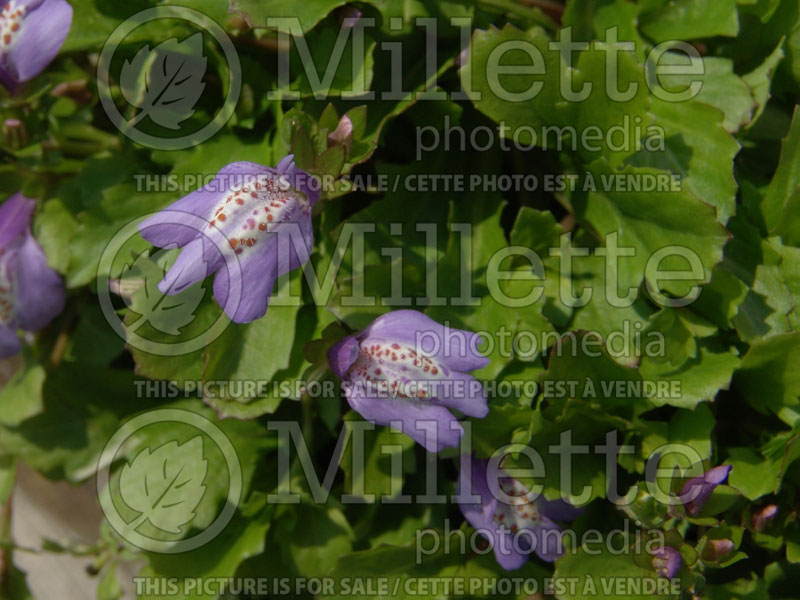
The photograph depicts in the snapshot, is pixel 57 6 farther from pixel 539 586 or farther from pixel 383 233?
pixel 539 586

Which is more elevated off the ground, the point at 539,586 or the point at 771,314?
the point at 771,314

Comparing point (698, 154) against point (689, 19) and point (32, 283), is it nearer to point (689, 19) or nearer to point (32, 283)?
point (689, 19)

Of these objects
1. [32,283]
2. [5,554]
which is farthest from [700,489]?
[5,554]

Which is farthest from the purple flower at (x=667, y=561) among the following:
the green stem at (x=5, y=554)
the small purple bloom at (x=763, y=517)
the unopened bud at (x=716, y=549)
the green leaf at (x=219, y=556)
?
the green stem at (x=5, y=554)

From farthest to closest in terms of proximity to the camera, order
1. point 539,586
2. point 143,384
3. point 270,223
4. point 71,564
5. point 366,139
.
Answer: point 71,564 → point 143,384 → point 539,586 → point 366,139 → point 270,223

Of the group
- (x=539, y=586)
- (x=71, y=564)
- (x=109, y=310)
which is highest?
(x=109, y=310)

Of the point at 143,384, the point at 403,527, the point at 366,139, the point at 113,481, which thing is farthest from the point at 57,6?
the point at 403,527

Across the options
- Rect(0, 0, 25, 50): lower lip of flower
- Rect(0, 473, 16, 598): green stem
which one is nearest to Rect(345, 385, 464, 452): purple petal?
Rect(0, 0, 25, 50): lower lip of flower
